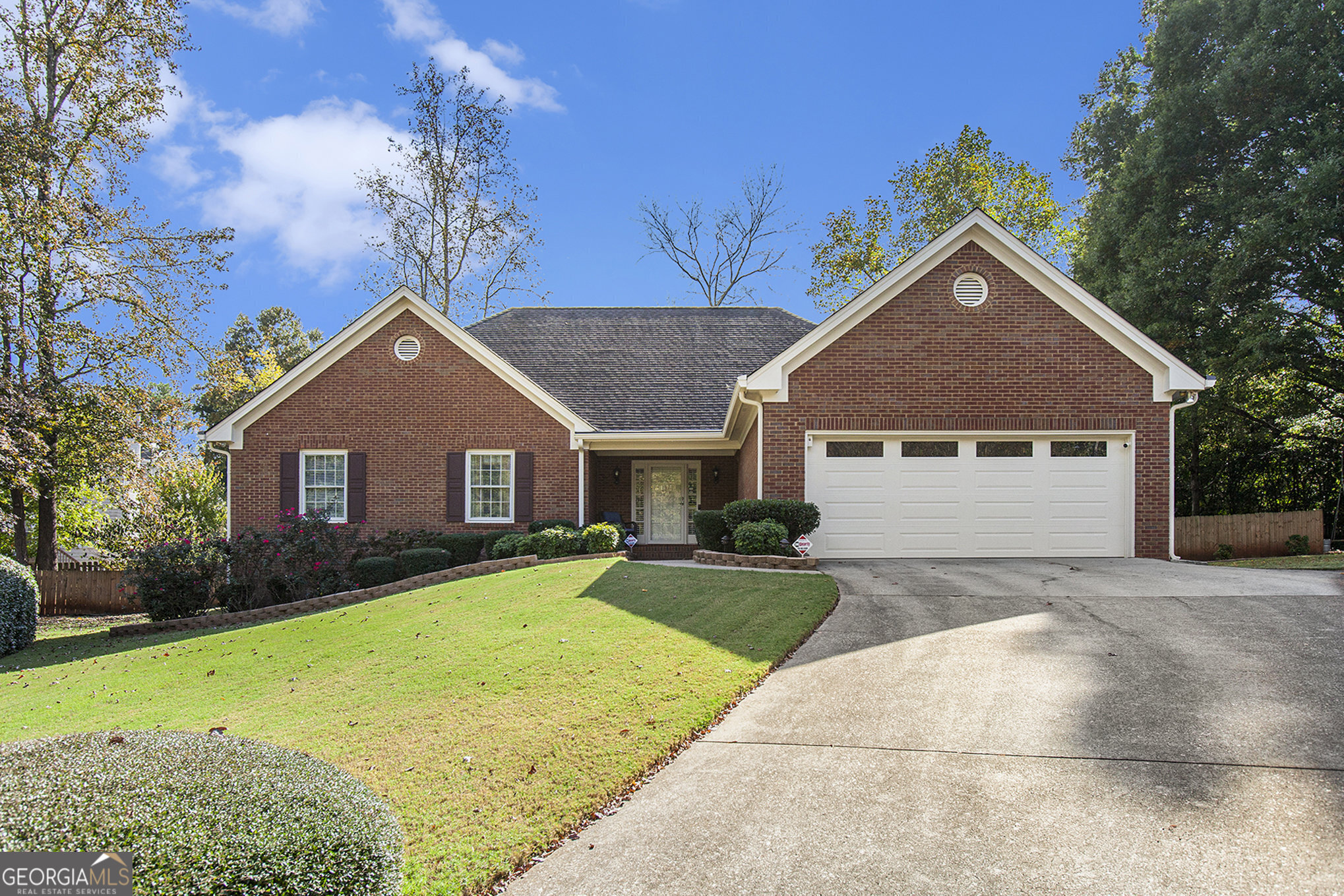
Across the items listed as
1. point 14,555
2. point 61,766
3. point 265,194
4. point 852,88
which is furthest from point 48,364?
point 852,88

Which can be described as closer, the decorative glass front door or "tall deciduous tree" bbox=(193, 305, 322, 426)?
the decorative glass front door

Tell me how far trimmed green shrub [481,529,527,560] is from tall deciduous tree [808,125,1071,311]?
69.1 ft

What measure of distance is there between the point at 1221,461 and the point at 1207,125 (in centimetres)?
953

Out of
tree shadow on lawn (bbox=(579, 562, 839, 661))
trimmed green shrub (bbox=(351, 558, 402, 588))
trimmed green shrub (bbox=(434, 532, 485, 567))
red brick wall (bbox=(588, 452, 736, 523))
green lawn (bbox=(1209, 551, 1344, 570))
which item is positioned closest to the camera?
tree shadow on lawn (bbox=(579, 562, 839, 661))

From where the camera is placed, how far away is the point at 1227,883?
3189 mm

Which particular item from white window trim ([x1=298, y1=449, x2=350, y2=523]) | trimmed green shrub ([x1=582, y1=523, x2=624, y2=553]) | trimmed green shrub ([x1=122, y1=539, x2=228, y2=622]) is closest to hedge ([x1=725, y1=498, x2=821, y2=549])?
trimmed green shrub ([x1=582, y1=523, x2=624, y2=553])

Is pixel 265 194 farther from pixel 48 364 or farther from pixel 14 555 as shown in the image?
pixel 14 555

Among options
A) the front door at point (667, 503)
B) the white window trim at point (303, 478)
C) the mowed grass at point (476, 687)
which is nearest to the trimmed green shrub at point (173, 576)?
the mowed grass at point (476, 687)

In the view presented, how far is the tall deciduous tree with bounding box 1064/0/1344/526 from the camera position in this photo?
1816 centimetres

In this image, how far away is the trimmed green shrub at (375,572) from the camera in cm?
1470

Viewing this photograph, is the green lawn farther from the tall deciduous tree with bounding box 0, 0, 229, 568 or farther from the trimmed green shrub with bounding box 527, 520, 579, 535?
the tall deciduous tree with bounding box 0, 0, 229, 568

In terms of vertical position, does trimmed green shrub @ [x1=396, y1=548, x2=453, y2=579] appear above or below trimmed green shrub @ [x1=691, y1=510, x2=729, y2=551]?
below

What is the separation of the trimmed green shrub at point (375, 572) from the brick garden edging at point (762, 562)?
22.1 feet

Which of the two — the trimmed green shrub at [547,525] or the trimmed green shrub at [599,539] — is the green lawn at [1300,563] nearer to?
the trimmed green shrub at [599,539]
